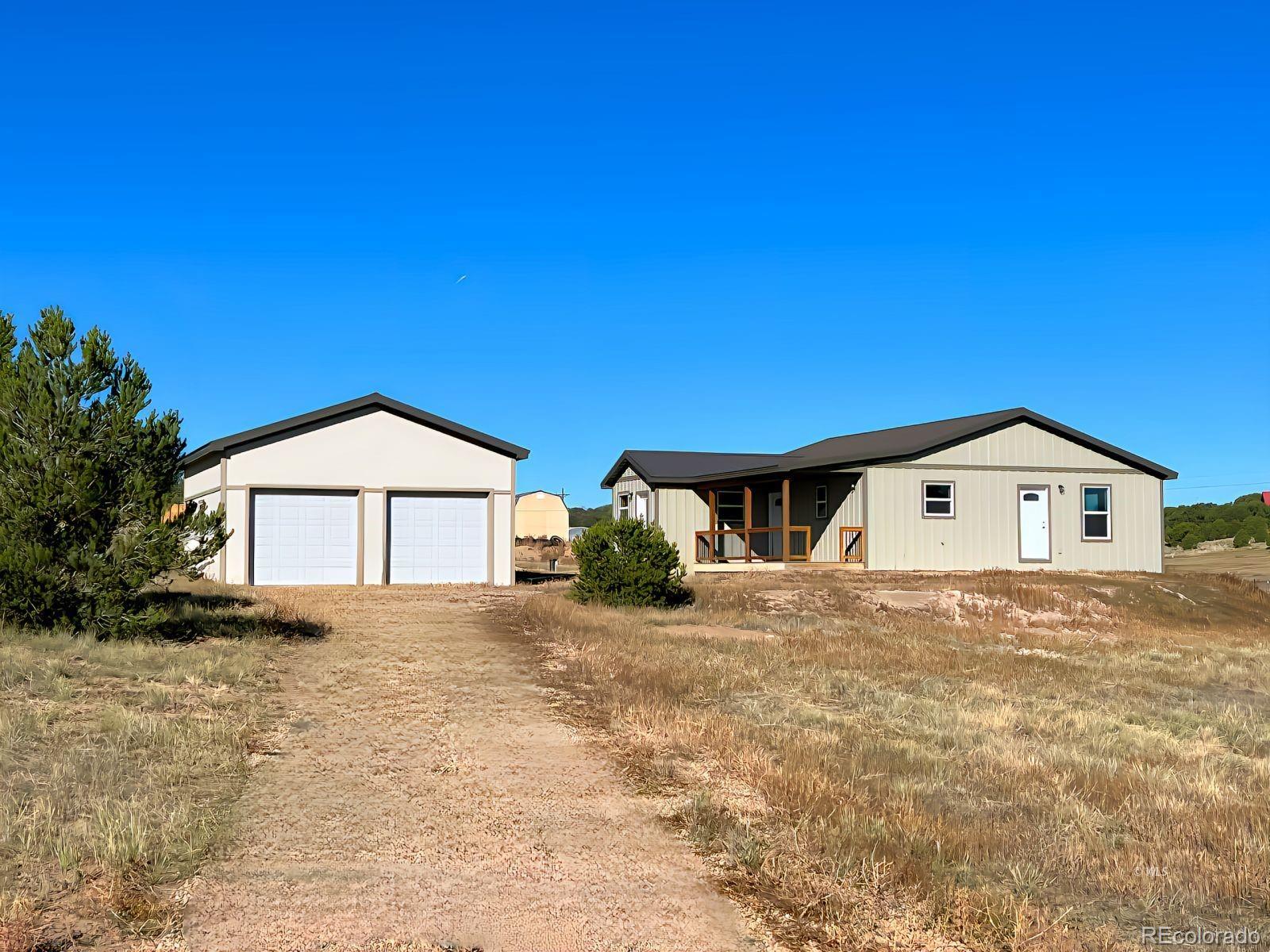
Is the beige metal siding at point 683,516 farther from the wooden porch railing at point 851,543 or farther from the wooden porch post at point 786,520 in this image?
the wooden porch railing at point 851,543

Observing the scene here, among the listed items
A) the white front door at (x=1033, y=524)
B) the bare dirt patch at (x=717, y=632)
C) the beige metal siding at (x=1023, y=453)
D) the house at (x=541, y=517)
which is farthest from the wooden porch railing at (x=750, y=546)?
the house at (x=541, y=517)

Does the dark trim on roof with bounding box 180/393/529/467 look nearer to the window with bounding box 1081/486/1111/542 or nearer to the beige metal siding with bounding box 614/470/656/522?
the beige metal siding with bounding box 614/470/656/522

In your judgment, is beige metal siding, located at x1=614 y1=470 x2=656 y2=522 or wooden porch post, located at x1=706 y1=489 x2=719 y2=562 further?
beige metal siding, located at x1=614 y1=470 x2=656 y2=522

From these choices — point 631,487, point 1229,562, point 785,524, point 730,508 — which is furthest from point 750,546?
point 1229,562

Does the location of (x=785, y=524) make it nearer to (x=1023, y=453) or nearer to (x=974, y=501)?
(x=974, y=501)

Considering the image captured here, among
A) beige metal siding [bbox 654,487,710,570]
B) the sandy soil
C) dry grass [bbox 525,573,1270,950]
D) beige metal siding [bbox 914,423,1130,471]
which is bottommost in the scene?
dry grass [bbox 525,573,1270,950]

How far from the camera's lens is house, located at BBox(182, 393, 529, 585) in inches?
963

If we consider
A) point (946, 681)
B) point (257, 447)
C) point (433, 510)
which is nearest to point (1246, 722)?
point (946, 681)

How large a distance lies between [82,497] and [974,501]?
21463 mm

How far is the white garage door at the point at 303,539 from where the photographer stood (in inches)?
966

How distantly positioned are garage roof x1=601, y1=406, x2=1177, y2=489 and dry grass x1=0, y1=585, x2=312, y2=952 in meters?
17.2

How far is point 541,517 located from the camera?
247ft

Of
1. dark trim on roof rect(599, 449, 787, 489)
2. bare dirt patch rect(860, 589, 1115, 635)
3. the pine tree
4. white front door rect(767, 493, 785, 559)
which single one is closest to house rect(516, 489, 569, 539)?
dark trim on roof rect(599, 449, 787, 489)

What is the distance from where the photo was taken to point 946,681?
12875mm
